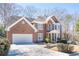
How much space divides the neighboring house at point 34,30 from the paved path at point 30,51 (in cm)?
12

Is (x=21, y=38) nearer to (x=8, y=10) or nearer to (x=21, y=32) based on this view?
(x=21, y=32)

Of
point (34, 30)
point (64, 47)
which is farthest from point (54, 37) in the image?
point (34, 30)

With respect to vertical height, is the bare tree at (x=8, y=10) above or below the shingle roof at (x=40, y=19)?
above

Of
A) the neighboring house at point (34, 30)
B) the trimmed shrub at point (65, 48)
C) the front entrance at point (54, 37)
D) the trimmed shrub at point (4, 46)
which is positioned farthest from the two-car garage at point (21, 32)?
the trimmed shrub at point (65, 48)

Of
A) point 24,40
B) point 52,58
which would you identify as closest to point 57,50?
point 52,58

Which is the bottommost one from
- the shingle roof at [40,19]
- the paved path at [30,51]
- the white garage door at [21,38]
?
the paved path at [30,51]

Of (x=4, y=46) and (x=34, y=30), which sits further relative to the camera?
(x=34, y=30)

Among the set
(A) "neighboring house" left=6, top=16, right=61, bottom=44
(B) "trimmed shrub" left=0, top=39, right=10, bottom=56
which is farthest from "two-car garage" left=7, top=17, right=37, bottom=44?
(B) "trimmed shrub" left=0, top=39, right=10, bottom=56

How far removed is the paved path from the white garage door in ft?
0.33

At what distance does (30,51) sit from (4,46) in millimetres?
524

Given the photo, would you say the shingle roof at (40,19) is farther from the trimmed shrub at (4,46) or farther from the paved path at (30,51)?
the trimmed shrub at (4,46)

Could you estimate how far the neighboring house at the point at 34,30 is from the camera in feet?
26.0

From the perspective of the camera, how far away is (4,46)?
25.8ft

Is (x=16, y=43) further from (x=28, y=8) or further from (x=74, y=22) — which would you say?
(x=74, y=22)
